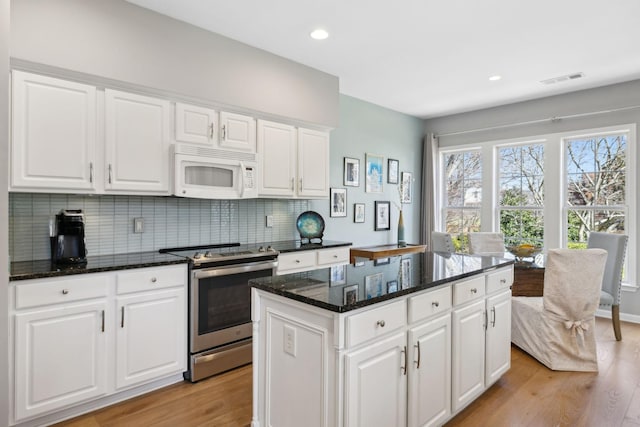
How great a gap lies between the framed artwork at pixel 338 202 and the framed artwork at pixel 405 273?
215 centimetres

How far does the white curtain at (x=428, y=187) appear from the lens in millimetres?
5910

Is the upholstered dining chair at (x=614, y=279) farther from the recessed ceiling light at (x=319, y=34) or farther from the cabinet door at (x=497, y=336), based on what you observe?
the recessed ceiling light at (x=319, y=34)

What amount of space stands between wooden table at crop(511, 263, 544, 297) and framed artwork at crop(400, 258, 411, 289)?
4.87ft

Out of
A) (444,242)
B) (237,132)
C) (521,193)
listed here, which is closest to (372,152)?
(444,242)

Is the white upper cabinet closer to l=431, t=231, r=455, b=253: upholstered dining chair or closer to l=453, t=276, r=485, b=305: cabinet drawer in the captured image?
l=431, t=231, r=455, b=253: upholstered dining chair

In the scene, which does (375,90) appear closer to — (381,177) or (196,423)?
(381,177)

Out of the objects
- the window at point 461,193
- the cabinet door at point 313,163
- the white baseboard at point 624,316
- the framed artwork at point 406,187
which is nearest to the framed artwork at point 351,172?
the cabinet door at point 313,163

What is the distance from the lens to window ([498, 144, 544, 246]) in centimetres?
506

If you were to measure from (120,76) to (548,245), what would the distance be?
5163mm

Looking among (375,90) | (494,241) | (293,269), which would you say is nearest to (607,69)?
(494,241)

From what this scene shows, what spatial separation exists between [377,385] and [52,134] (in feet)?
7.98

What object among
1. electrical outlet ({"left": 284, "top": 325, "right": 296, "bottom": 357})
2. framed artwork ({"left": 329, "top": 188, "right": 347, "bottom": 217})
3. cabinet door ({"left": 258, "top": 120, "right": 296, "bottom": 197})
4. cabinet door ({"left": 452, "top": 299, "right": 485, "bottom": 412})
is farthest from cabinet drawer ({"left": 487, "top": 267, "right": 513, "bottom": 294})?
framed artwork ({"left": 329, "top": 188, "right": 347, "bottom": 217})

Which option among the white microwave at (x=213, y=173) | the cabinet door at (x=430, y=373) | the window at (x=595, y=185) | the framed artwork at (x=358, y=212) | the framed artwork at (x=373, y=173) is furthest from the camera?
the framed artwork at (x=373, y=173)

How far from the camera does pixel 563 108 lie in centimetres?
474
